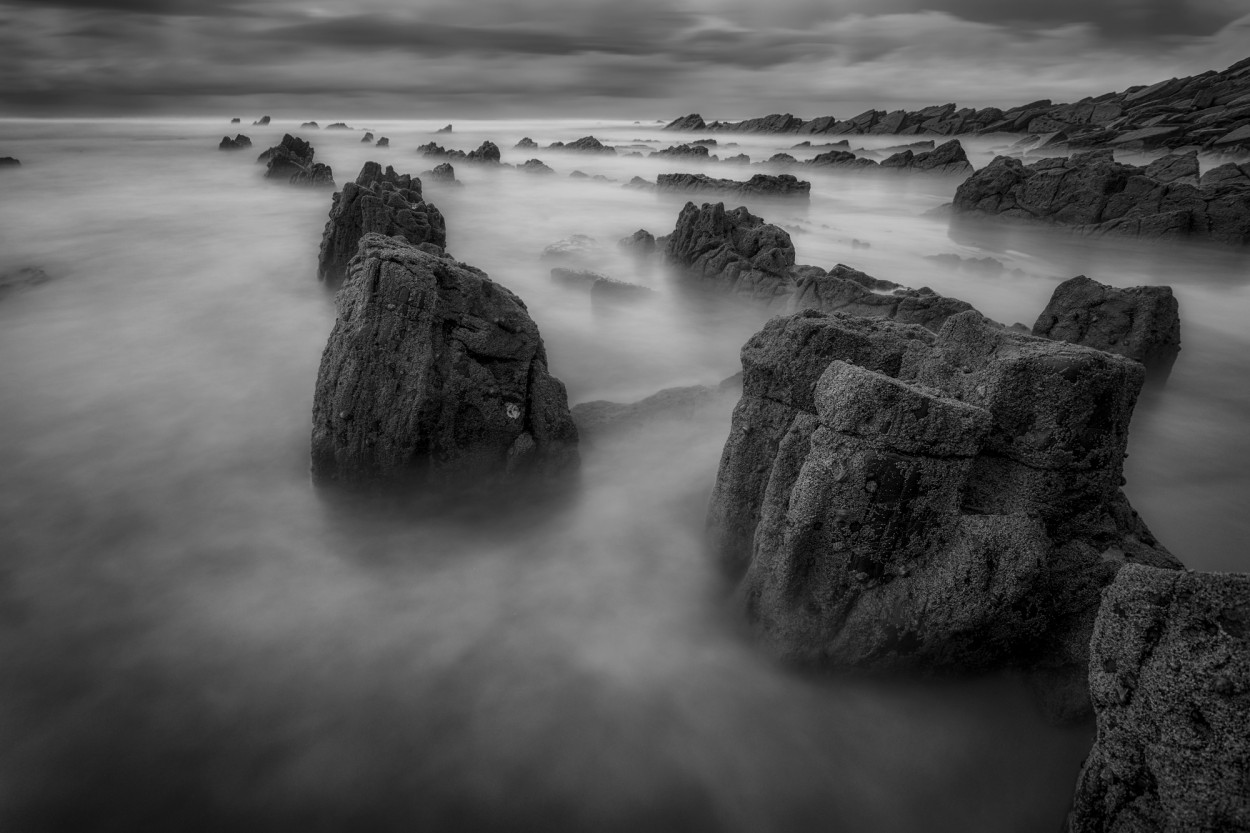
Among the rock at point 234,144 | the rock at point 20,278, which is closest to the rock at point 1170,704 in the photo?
the rock at point 20,278

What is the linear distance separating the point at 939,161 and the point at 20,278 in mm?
65461

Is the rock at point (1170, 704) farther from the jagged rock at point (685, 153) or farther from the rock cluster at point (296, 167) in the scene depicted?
the jagged rock at point (685, 153)

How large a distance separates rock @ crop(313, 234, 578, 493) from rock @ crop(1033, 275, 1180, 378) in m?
11.2

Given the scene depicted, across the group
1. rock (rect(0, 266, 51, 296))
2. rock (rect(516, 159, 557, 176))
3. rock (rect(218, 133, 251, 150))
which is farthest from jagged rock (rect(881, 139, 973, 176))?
rock (rect(218, 133, 251, 150))

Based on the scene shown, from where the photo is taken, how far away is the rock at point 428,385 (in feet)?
28.4

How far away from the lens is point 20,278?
19.5m

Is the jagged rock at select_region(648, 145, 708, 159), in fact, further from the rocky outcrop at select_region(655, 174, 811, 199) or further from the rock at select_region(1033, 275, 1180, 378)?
the rock at select_region(1033, 275, 1180, 378)

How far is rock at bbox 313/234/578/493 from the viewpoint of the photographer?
8664 mm

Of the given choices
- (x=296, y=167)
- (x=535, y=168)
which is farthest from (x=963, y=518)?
(x=535, y=168)

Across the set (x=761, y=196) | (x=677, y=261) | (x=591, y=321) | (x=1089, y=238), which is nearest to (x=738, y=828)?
(x=591, y=321)

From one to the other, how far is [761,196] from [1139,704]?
133 feet

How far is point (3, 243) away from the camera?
24875 millimetres

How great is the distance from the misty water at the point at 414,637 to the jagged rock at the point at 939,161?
1950 inches

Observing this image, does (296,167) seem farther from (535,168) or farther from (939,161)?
(939,161)
